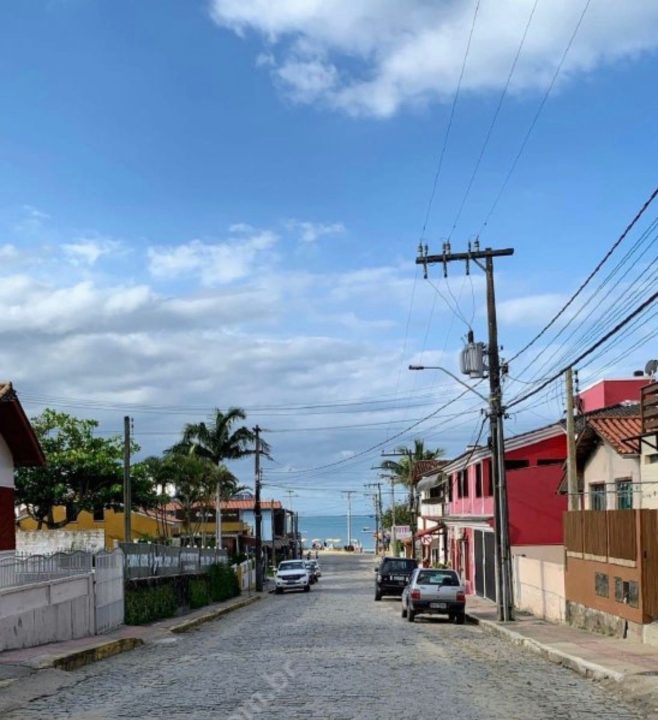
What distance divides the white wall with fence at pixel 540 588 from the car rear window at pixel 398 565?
10.2m

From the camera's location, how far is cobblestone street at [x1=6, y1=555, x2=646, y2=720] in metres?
10.8

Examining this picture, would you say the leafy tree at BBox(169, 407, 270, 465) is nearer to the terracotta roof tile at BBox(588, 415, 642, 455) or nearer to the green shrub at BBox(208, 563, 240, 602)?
the green shrub at BBox(208, 563, 240, 602)

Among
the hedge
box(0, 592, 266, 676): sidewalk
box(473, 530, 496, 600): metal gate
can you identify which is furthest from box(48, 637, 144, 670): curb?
box(473, 530, 496, 600): metal gate

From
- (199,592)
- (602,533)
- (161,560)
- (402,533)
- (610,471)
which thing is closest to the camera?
(602,533)

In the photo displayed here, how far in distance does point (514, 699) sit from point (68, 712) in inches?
214

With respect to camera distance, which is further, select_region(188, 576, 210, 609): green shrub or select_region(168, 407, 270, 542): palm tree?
select_region(168, 407, 270, 542): palm tree

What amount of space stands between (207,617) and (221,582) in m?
12.2

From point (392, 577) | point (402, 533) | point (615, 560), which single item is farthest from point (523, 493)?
point (402, 533)

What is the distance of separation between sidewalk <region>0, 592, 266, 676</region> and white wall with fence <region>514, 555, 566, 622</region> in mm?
10220

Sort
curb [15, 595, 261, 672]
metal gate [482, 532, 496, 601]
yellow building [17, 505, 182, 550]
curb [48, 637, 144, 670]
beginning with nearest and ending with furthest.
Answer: curb [15, 595, 261, 672] → curb [48, 637, 144, 670] → metal gate [482, 532, 496, 601] → yellow building [17, 505, 182, 550]

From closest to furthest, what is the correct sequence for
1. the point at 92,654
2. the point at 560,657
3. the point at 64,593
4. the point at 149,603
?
the point at 560,657, the point at 92,654, the point at 64,593, the point at 149,603

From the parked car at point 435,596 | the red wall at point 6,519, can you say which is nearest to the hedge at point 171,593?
the red wall at point 6,519

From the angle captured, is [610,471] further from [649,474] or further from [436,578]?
[436,578]

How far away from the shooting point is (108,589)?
23.5 metres
